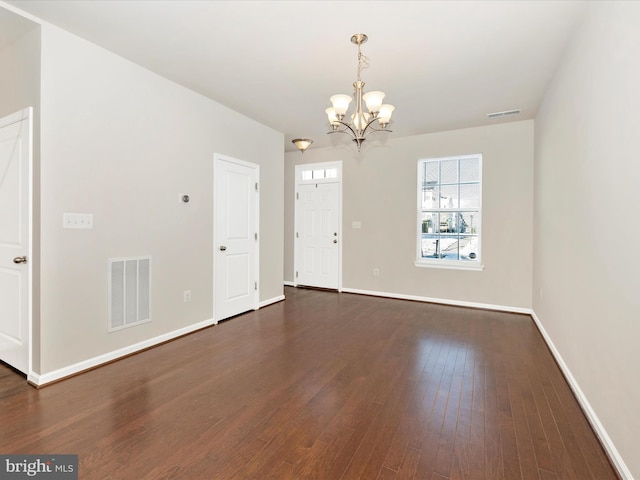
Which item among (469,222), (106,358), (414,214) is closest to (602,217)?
(469,222)

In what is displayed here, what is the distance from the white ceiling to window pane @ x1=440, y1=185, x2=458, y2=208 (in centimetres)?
143

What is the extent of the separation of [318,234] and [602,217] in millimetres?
4624

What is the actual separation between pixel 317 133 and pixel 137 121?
283cm

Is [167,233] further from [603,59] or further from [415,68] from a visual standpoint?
[603,59]

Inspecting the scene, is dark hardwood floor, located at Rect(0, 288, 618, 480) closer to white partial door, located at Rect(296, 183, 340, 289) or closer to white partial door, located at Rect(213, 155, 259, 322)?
white partial door, located at Rect(213, 155, 259, 322)

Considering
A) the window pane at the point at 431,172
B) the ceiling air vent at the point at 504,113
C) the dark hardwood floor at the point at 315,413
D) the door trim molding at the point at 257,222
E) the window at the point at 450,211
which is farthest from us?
the window pane at the point at 431,172

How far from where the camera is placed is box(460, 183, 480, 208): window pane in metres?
4.92

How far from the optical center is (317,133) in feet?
17.2

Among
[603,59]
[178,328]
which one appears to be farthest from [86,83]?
[603,59]

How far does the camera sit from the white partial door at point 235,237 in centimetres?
409

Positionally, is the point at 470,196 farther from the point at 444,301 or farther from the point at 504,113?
the point at 444,301

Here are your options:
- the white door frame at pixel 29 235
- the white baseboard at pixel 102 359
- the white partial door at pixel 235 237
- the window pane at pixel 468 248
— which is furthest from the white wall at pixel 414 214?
the white door frame at pixel 29 235

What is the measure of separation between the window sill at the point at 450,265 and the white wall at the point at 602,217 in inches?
68.8

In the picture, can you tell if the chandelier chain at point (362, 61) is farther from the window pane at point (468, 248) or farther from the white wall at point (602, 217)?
the window pane at point (468, 248)
